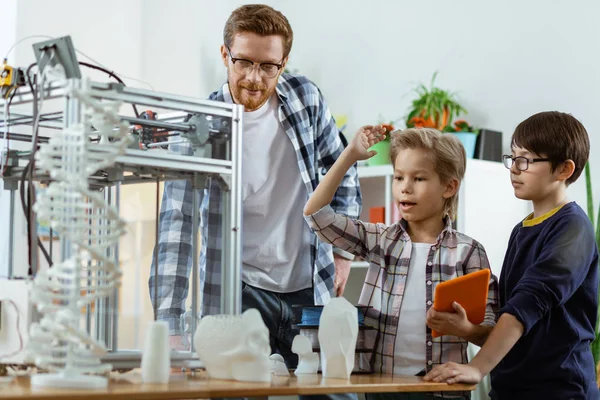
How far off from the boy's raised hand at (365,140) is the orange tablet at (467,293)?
36 cm

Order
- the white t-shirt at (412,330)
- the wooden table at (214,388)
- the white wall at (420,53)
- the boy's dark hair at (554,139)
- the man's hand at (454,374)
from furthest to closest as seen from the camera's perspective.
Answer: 1. the white wall at (420,53)
2. the boy's dark hair at (554,139)
3. the white t-shirt at (412,330)
4. the man's hand at (454,374)
5. the wooden table at (214,388)

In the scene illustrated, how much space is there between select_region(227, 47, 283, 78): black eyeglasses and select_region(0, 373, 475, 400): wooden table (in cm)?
86

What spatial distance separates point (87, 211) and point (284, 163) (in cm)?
62

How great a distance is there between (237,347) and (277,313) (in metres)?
0.75

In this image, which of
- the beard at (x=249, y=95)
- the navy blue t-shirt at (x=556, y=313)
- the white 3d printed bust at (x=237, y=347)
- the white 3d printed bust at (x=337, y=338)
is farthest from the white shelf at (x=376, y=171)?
the white 3d printed bust at (x=237, y=347)

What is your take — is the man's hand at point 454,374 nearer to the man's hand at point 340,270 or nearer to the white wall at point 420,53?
the man's hand at point 340,270

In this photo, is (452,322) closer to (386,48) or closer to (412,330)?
(412,330)

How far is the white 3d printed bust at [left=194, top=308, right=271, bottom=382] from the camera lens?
1.48m

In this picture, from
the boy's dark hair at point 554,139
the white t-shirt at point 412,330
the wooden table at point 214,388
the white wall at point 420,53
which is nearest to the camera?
the wooden table at point 214,388

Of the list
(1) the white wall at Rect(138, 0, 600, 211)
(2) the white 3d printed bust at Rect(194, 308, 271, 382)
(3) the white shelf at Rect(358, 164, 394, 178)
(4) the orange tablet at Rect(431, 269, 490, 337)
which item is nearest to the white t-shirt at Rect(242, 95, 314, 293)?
(4) the orange tablet at Rect(431, 269, 490, 337)

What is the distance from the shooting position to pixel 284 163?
91.7 inches

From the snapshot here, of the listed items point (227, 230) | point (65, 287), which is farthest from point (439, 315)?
point (65, 287)

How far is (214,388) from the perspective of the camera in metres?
1.37

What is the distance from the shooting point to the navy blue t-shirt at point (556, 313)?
1.84m
